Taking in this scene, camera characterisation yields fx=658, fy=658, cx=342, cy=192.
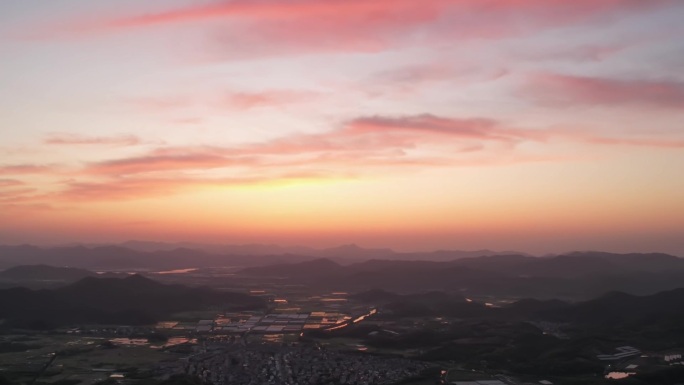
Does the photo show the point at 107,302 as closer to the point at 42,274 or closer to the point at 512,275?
the point at 42,274

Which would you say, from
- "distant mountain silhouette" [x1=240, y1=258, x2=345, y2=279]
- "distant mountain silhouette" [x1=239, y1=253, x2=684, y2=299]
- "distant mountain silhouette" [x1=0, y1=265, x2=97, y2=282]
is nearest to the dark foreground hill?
"distant mountain silhouette" [x1=239, y1=253, x2=684, y2=299]

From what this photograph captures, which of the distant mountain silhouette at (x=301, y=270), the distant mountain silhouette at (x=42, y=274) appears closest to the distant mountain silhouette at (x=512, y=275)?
the distant mountain silhouette at (x=301, y=270)

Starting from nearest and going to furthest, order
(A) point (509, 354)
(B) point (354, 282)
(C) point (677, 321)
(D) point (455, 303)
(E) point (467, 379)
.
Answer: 1. (E) point (467, 379)
2. (A) point (509, 354)
3. (C) point (677, 321)
4. (D) point (455, 303)
5. (B) point (354, 282)

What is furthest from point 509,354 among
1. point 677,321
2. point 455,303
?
point 455,303

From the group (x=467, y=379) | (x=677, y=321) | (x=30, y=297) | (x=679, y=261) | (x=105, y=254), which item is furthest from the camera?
(x=105, y=254)

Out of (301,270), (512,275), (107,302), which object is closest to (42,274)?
(301,270)

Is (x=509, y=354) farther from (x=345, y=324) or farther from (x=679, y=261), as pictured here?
(x=679, y=261)

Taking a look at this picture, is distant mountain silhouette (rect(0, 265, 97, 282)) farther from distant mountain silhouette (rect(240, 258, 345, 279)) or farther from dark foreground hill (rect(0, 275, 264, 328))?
dark foreground hill (rect(0, 275, 264, 328))

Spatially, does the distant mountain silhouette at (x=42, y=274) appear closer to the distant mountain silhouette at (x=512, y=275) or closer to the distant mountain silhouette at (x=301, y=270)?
the distant mountain silhouette at (x=301, y=270)
